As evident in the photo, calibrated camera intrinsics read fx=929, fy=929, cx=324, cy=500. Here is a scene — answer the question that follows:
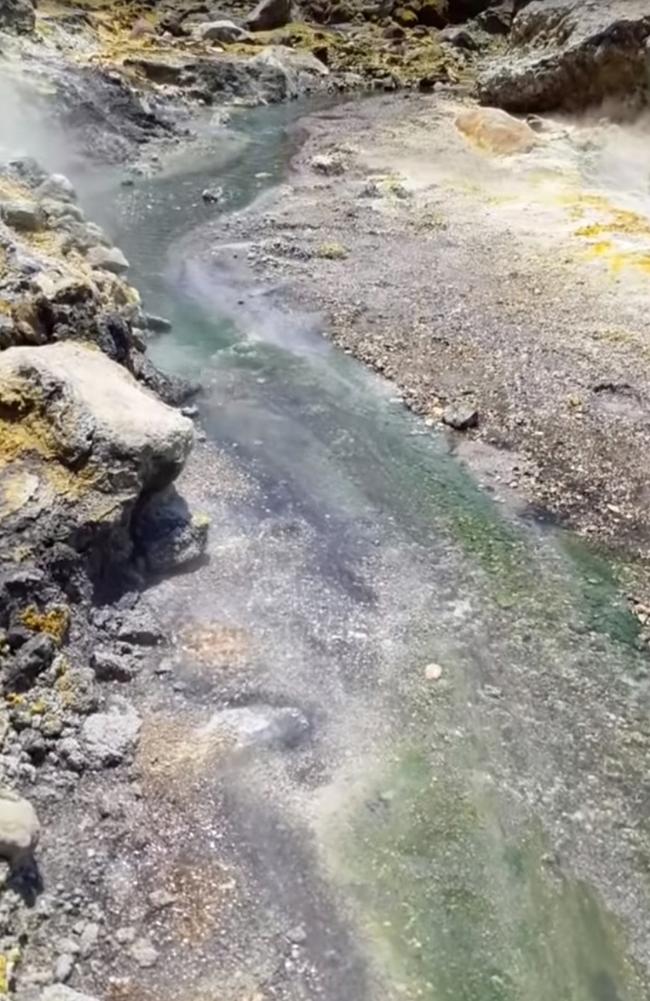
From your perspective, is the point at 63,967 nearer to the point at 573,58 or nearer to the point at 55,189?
the point at 55,189

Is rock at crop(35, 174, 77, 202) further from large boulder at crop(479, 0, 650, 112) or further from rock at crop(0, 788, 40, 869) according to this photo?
large boulder at crop(479, 0, 650, 112)

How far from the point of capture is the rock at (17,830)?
8.70 metres

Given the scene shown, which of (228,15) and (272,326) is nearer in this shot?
(272,326)

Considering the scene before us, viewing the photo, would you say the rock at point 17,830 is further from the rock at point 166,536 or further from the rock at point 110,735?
the rock at point 166,536

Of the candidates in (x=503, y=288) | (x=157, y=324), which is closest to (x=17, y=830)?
(x=157, y=324)

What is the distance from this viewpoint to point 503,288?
23.7m

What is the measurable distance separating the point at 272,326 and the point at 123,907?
15579 mm

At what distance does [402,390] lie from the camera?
1944 centimetres

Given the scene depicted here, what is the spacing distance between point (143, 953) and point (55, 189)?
64.9 feet

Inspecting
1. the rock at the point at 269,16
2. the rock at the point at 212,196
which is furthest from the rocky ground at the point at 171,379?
the rock at the point at 269,16

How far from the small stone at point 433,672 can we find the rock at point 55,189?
16273mm

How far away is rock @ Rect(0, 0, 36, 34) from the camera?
4256 cm

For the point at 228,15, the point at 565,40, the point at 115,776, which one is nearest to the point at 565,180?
the point at 565,40

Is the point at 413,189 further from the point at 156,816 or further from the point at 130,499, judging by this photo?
the point at 156,816
